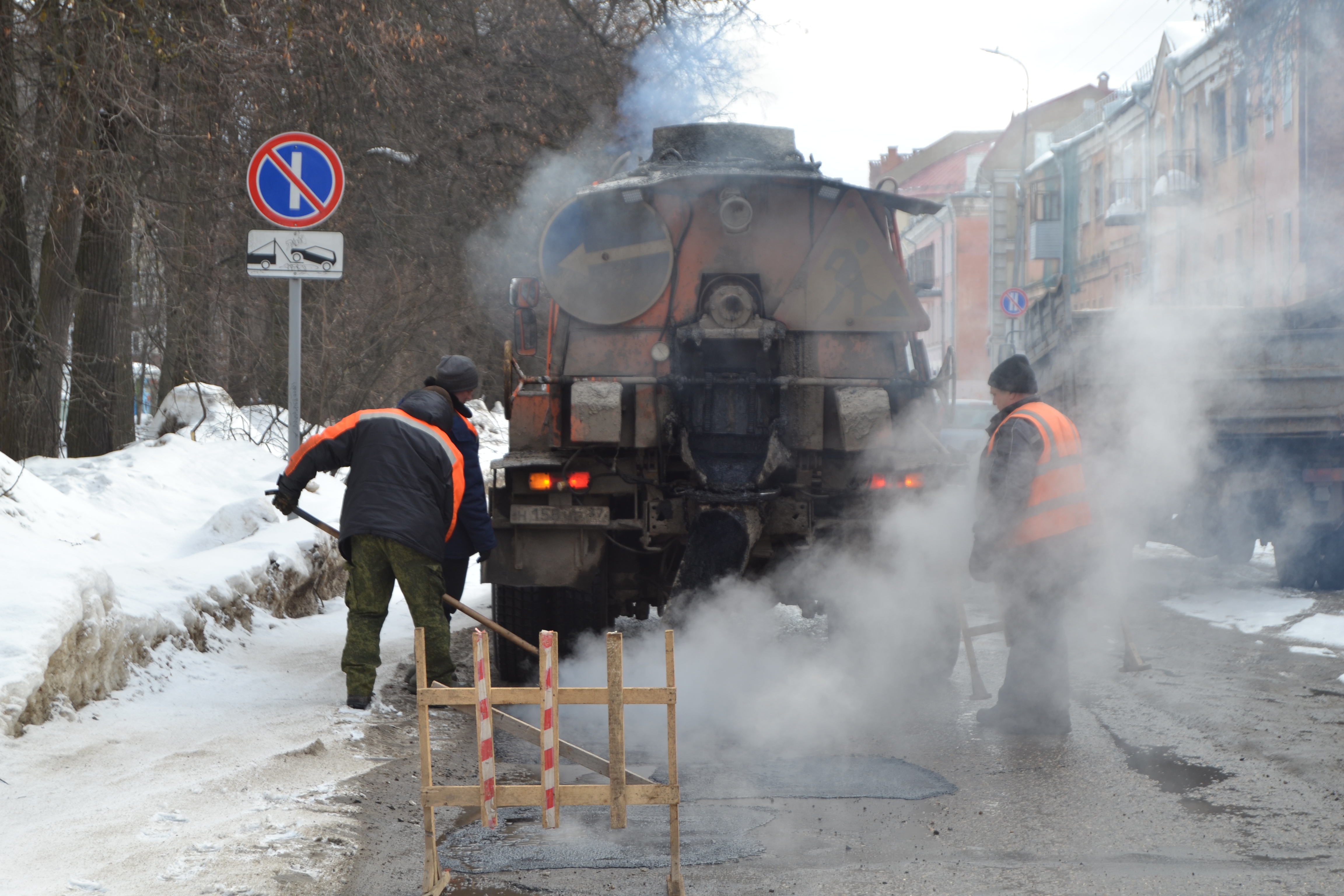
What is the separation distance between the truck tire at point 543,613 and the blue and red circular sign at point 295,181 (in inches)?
95.0

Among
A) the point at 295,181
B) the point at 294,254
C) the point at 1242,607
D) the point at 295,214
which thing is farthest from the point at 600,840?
the point at 1242,607

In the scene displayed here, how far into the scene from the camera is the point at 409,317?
15.3 meters

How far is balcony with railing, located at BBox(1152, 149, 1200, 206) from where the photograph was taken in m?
29.0

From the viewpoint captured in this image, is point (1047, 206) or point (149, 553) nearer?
point (149, 553)

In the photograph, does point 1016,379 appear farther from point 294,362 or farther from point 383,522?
point 294,362

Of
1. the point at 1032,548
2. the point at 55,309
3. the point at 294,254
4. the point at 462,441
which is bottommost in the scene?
the point at 1032,548

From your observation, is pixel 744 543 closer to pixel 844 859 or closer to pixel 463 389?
pixel 463 389

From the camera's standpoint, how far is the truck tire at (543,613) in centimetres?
699

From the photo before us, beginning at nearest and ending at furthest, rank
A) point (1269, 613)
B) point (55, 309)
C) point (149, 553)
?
1. point (149, 553)
2. point (1269, 613)
3. point (55, 309)

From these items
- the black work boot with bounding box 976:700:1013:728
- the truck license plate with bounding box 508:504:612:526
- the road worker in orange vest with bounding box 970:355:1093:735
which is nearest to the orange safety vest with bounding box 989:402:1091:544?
the road worker in orange vest with bounding box 970:355:1093:735

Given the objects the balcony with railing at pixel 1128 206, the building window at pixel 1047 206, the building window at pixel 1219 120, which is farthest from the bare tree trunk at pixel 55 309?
the building window at pixel 1047 206

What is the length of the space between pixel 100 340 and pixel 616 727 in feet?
29.5

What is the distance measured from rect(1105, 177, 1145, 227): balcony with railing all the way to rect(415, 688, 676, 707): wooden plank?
30727 mm

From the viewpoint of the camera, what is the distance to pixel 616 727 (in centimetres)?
366
